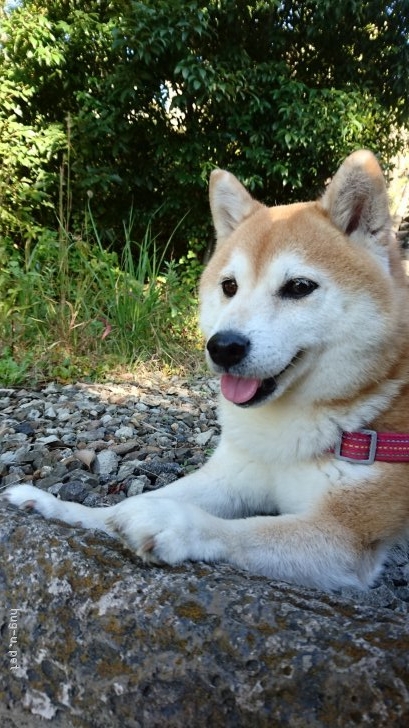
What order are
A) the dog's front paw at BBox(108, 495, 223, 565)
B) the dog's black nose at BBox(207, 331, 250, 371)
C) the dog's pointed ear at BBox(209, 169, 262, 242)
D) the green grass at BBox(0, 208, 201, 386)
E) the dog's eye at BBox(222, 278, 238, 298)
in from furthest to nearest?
1. the green grass at BBox(0, 208, 201, 386)
2. the dog's pointed ear at BBox(209, 169, 262, 242)
3. the dog's eye at BBox(222, 278, 238, 298)
4. the dog's black nose at BBox(207, 331, 250, 371)
5. the dog's front paw at BBox(108, 495, 223, 565)

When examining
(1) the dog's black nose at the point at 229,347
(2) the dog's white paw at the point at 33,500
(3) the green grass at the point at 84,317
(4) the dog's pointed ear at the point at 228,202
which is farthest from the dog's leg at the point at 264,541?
(3) the green grass at the point at 84,317

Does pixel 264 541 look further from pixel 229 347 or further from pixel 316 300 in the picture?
pixel 316 300

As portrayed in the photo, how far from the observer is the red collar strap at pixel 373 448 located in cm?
158

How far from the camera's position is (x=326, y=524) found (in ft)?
4.88

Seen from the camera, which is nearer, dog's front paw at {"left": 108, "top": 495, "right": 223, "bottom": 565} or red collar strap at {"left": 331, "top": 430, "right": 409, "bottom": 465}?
dog's front paw at {"left": 108, "top": 495, "right": 223, "bottom": 565}

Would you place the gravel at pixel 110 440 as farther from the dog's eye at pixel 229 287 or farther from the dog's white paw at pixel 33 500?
the dog's eye at pixel 229 287

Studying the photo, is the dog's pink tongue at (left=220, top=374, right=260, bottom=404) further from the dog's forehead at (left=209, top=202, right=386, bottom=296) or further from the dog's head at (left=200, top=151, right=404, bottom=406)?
the dog's forehead at (left=209, top=202, right=386, bottom=296)

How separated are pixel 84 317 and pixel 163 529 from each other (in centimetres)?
296

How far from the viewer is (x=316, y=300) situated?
165cm

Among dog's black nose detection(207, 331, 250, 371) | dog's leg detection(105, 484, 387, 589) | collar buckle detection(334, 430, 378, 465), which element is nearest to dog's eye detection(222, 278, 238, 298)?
dog's black nose detection(207, 331, 250, 371)

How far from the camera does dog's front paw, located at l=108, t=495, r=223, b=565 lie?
123 centimetres

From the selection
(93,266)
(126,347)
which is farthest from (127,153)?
(126,347)

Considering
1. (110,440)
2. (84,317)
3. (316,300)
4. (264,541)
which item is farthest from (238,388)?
(84,317)

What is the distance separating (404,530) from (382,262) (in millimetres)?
839
